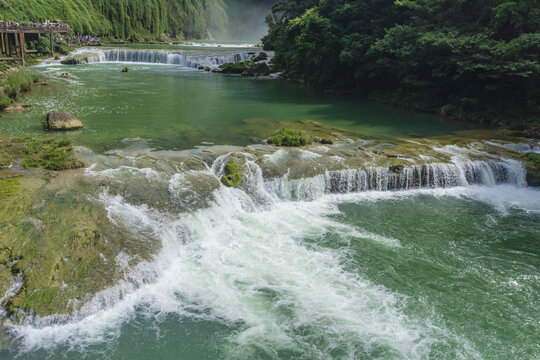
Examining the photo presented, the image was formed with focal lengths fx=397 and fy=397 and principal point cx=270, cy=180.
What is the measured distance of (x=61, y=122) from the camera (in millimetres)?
17547

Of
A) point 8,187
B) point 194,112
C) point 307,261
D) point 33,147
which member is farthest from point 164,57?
point 307,261

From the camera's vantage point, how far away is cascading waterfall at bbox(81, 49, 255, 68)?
48656mm

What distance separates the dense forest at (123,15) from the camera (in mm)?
65875

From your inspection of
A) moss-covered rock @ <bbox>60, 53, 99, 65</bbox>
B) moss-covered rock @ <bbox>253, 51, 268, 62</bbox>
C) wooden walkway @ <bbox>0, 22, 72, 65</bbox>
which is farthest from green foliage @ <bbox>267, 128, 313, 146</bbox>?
moss-covered rock @ <bbox>60, 53, 99, 65</bbox>

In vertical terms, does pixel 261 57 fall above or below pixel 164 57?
above

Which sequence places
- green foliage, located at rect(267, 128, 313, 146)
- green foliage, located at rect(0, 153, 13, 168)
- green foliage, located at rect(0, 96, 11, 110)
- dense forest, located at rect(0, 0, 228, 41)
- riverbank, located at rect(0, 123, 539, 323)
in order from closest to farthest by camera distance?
riverbank, located at rect(0, 123, 539, 323) < green foliage, located at rect(0, 153, 13, 168) < green foliage, located at rect(267, 128, 313, 146) < green foliage, located at rect(0, 96, 11, 110) < dense forest, located at rect(0, 0, 228, 41)

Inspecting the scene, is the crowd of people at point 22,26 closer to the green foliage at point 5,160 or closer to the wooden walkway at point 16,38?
the wooden walkway at point 16,38

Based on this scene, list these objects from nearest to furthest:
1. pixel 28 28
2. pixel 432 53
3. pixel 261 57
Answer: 1. pixel 432 53
2. pixel 28 28
3. pixel 261 57

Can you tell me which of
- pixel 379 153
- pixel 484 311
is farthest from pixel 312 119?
pixel 484 311

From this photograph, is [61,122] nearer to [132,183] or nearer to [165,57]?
[132,183]

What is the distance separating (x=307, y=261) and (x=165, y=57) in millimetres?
46578

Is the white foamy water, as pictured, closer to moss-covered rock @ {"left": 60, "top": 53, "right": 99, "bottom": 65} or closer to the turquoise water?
moss-covered rock @ {"left": 60, "top": 53, "right": 99, "bottom": 65}

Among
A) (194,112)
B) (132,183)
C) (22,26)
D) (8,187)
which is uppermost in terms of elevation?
(22,26)

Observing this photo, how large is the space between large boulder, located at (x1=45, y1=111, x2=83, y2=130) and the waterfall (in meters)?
9.93
